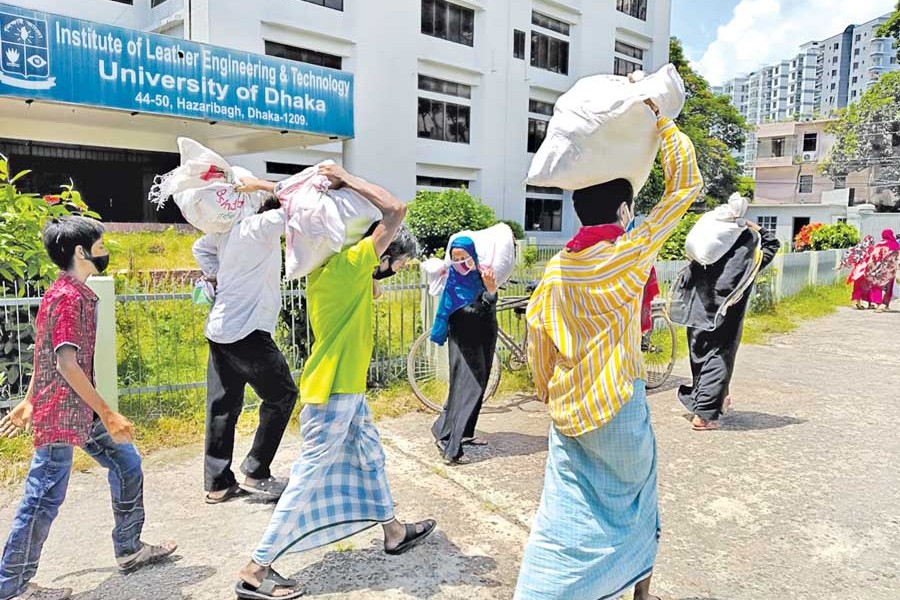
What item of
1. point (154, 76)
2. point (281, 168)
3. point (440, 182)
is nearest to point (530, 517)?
point (154, 76)

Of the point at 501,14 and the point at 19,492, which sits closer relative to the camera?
the point at 19,492

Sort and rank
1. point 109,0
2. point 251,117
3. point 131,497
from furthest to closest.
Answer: point 109,0 → point 251,117 → point 131,497

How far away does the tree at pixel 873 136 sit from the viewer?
33438 millimetres

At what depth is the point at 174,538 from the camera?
11.1 ft

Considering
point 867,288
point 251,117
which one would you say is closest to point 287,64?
point 251,117

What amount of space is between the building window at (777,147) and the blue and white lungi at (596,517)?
177ft

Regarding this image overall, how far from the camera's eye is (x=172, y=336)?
18.6 ft

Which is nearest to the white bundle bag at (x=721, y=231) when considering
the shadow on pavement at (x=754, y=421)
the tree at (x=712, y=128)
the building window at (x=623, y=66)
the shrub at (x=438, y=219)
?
the shadow on pavement at (x=754, y=421)

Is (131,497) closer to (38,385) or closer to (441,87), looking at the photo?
(38,385)

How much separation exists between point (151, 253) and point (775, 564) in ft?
42.8

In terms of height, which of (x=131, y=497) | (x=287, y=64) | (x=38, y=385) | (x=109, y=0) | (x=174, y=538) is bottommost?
(x=174, y=538)

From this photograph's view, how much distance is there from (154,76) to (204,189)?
12.0m

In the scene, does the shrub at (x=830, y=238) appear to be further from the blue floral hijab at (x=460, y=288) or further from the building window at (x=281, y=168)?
the blue floral hijab at (x=460, y=288)

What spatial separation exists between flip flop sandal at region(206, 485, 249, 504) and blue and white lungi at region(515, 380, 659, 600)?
79.7 inches
